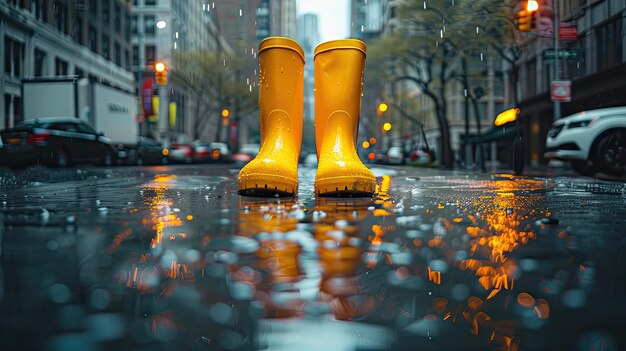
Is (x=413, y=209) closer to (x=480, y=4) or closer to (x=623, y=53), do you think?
(x=480, y=4)

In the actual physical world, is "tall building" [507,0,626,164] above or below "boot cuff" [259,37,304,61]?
above

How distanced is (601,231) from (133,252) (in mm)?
1691

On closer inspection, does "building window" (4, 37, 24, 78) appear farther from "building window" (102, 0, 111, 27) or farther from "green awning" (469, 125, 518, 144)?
"green awning" (469, 125, 518, 144)

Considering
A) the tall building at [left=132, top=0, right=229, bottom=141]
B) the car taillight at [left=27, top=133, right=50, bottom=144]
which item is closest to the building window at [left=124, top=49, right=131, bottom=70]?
the tall building at [left=132, top=0, right=229, bottom=141]

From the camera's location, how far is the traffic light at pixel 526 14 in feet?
41.7

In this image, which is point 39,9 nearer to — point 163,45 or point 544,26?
point 544,26

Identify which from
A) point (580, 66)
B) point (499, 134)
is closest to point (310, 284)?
point (499, 134)

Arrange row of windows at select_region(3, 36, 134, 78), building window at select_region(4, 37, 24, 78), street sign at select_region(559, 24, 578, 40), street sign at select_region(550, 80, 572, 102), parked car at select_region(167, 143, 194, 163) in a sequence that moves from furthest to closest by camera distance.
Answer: parked car at select_region(167, 143, 194, 163), row of windows at select_region(3, 36, 134, 78), building window at select_region(4, 37, 24, 78), street sign at select_region(550, 80, 572, 102), street sign at select_region(559, 24, 578, 40)

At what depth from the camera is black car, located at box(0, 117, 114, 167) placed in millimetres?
13414

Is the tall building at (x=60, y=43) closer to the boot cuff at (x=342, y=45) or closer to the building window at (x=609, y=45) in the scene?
the boot cuff at (x=342, y=45)

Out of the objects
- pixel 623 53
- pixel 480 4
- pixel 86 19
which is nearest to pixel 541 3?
pixel 480 4

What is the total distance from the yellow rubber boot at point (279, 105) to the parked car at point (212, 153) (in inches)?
1051

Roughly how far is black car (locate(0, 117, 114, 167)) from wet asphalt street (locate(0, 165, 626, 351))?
1244cm

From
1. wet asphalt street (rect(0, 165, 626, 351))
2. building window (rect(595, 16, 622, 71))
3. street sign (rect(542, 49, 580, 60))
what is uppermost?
building window (rect(595, 16, 622, 71))
